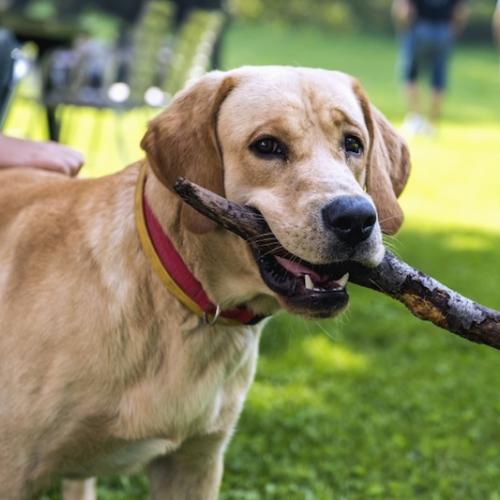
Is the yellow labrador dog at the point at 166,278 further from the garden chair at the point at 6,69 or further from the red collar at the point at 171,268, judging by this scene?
the garden chair at the point at 6,69

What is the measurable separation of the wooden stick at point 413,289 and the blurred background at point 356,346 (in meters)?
0.27

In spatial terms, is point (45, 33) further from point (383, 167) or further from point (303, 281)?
point (303, 281)

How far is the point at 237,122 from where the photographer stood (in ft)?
9.21

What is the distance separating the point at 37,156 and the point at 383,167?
133 cm

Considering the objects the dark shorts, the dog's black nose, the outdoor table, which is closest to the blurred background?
the outdoor table

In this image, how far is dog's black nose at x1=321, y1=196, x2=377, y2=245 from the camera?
8.24ft

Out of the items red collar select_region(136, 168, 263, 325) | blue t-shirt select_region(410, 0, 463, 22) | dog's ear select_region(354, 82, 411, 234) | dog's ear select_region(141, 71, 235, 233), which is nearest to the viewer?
dog's ear select_region(141, 71, 235, 233)

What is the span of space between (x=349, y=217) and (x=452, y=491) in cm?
192

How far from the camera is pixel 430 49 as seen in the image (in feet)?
49.9

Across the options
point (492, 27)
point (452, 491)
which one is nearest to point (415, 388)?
point (452, 491)

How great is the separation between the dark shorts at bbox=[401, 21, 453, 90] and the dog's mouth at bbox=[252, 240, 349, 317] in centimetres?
1272

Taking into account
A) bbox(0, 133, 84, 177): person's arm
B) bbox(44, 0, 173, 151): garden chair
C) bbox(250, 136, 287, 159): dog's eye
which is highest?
bbox(250, 136, 287, 159): dog's eye

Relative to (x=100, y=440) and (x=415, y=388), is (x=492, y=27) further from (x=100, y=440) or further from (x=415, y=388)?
(x=100, y=440)

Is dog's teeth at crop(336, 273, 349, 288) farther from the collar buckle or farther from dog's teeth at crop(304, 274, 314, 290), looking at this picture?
the collar buckle
